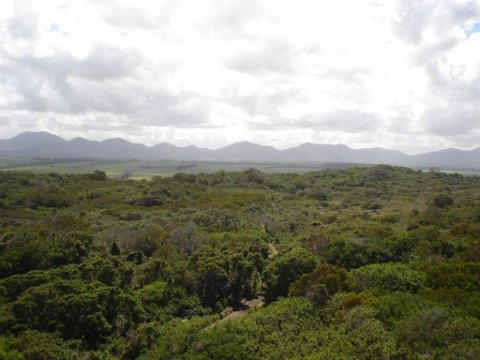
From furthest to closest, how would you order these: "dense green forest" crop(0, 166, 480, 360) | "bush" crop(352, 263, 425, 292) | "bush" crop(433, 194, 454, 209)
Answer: "bush" crop(433, 194, 454, 209), "bush" crop(352, 263, 425, 292), "dense green forest" crop(0, 166, 480, 360)

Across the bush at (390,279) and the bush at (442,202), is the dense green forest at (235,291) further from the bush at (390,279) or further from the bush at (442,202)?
the bush at (442,202)

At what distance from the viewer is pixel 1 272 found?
95.1ft

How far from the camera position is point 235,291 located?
96.5 ft

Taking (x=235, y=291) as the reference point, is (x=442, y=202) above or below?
above

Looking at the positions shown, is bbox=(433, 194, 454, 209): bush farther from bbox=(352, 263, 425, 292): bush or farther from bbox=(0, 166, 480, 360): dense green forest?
bbox=(352, 263, 425, 292): bush

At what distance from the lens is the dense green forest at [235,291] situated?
17.8 m

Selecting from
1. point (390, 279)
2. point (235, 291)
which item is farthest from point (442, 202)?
point (235, 291)

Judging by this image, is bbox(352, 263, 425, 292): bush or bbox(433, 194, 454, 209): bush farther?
bbox(433, 194, 454, 209): bush

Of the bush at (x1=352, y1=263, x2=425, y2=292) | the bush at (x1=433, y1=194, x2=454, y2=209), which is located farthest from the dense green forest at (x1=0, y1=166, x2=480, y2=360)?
the bush at (x1=433, y1=194, x2=454, y2=209)

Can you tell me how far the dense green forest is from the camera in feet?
58.2

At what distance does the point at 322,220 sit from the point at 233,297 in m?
29.2

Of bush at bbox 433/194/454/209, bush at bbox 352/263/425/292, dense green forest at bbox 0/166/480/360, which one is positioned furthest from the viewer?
bush at bbox 433/194/454/209

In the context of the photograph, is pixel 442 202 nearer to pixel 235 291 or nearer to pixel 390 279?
pixel 390 279

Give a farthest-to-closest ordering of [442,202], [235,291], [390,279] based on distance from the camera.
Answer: [442,202], [235,291], [390,279]
